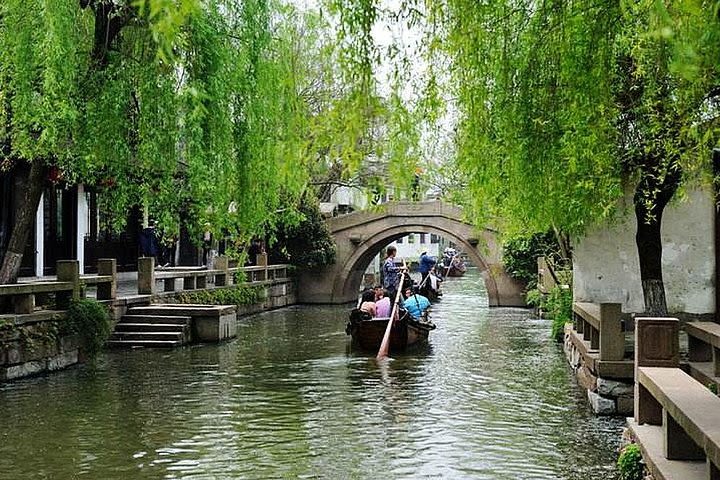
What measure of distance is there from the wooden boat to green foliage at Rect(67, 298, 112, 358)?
3.87 m

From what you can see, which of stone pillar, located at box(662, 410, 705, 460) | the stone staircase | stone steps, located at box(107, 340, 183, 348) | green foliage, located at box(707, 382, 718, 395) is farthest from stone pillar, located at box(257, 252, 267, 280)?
stone pillar, located at box(662, 410, 705, 460)

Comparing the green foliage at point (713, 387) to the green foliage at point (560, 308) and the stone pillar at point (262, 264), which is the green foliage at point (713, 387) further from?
the stone pillar at point (262, 264)

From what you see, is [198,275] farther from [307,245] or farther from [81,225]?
[307,245]

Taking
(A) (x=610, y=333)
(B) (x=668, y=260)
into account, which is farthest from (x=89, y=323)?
(B) (x=668, y=260)

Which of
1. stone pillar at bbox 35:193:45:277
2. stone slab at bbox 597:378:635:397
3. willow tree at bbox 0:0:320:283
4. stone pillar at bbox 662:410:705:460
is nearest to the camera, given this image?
stone pillar at bbox 662:410:705:460

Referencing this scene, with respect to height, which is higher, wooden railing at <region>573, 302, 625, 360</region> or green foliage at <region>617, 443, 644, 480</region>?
wooden railing at <region>573, 302, 625, 360</region>

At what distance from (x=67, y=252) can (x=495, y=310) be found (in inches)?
417

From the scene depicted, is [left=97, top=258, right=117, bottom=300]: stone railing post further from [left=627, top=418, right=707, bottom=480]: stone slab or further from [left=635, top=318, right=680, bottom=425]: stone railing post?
[left=627, top=418, right=707, bottom=480]: stone slab

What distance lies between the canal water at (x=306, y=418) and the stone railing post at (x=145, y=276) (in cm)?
187

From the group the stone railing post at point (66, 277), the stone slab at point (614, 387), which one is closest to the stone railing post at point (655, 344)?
the stone slab at point (614, 387)

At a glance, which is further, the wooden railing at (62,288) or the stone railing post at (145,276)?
the stone railing post at (145,276)

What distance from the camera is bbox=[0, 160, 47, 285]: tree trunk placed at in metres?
12.1

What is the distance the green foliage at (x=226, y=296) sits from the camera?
60.7 feet

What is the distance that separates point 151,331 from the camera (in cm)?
1559
